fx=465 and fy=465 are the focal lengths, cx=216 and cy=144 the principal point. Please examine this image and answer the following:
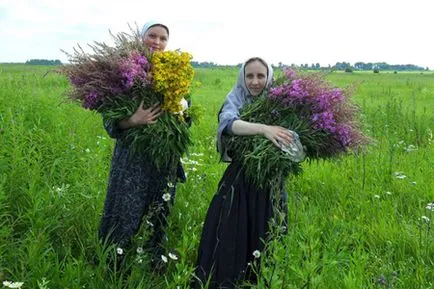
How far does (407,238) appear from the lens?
12.0 ft

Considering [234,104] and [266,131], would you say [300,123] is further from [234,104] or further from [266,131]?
[234,104]

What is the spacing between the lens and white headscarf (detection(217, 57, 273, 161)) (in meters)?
2.97

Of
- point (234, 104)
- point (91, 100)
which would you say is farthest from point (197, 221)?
point (91, 100)

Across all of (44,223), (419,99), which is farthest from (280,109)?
(419,99)

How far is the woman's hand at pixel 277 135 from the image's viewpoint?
277 cm

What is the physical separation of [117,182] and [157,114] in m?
0.63

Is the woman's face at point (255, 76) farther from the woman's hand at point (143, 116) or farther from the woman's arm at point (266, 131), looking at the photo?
the woman's hand at point (143, 116)

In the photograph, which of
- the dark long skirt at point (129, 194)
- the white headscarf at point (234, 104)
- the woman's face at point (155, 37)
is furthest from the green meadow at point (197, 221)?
the woman's face at point (155, 37)

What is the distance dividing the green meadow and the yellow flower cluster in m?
0.76

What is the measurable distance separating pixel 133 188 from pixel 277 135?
108 centimetres

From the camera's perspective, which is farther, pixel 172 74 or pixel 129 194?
pixel 129 194

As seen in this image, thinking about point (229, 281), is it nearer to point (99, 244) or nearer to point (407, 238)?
point (99, 244)

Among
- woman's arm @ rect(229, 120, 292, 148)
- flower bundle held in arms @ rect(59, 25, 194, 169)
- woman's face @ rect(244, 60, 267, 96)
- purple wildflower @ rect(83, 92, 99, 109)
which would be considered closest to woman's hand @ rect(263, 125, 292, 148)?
woman's arm @ rect(229, 120, 292, 148)

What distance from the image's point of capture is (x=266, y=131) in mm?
2799
